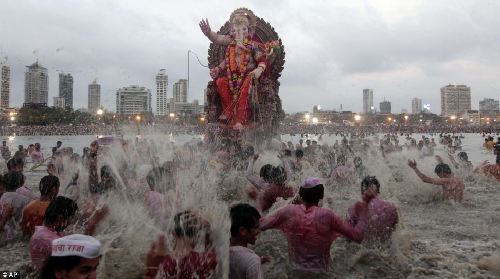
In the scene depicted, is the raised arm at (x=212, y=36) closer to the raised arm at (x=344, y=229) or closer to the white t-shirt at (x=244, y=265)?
the raised arm at (x=344, y=229)

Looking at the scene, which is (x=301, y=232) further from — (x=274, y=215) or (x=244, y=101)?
(x=244, y=101)

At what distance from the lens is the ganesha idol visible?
13.2 m

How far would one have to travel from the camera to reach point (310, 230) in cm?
420

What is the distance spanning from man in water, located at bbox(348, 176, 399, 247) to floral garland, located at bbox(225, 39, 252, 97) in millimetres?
9051

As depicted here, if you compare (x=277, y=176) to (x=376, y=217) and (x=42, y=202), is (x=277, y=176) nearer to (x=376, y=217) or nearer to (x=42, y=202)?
(x=376, y=217)

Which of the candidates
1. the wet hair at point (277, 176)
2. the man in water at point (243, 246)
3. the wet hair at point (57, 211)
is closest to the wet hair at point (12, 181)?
the wet hair at point (57, 211)

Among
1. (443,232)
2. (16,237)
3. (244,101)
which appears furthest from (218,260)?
(244,101)

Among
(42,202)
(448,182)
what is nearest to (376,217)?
(42,202)

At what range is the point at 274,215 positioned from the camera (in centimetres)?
419

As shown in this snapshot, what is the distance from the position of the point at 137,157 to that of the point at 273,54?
5.65 m

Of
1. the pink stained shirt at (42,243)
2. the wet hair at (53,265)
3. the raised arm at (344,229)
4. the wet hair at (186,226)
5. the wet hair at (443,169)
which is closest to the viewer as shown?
the wet hair at (53,265)

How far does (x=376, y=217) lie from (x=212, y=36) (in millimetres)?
10495

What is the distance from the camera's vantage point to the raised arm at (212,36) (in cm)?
1382

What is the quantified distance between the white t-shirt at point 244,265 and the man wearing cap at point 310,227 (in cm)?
106
